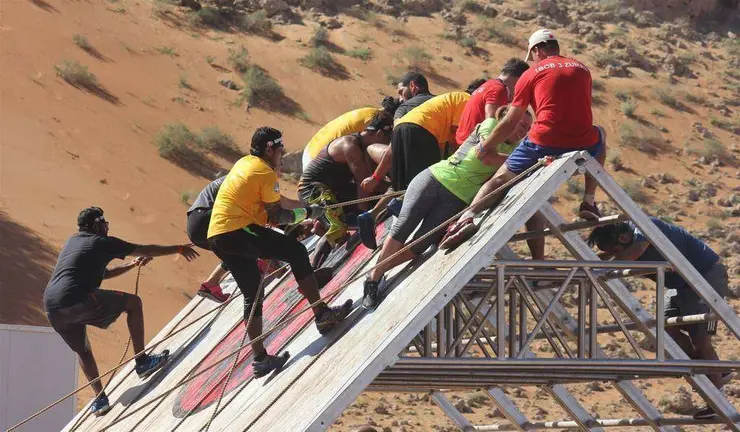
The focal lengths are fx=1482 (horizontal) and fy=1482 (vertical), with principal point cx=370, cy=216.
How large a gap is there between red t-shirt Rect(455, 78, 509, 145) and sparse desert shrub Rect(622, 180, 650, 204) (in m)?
24.4

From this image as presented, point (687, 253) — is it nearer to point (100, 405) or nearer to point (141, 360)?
point (141, 360)

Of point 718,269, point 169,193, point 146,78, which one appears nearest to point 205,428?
point 718,269

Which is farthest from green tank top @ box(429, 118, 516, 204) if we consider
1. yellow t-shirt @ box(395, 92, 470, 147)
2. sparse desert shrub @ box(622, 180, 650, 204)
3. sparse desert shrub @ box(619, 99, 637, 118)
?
sparse desert shrub @ box(619, 99, 637, 118)

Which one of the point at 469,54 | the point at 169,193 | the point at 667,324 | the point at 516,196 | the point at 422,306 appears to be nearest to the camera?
the point at 422,306

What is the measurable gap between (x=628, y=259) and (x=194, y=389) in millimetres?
3829

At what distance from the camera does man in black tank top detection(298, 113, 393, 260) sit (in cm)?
1237

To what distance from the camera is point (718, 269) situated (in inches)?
456

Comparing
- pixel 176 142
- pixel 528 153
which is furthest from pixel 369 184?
pixel 176 142

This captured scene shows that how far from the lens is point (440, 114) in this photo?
1182cm

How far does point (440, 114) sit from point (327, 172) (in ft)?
4.22

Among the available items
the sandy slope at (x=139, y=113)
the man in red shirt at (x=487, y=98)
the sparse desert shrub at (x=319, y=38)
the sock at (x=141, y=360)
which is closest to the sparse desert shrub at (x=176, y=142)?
the sandy slope at (x=139, y=113)

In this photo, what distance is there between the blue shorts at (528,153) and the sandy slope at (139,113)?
14959mm

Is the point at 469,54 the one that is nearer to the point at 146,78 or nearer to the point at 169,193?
the point at 146,78

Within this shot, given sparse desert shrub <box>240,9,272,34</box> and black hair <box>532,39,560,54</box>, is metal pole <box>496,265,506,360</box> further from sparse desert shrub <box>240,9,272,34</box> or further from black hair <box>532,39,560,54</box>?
sparse desert shrub <box>240,9,272,34</box>
